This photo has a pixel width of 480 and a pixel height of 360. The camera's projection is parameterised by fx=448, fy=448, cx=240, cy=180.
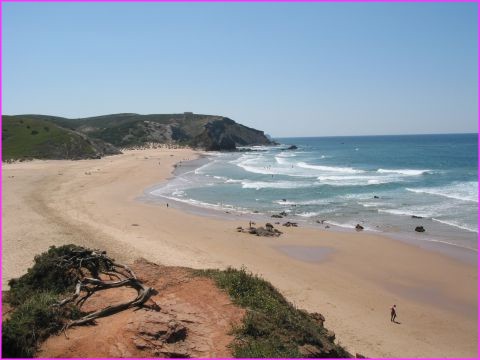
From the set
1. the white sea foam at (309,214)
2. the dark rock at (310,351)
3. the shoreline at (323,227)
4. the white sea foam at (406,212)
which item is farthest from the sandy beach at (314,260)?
the white sea foam at (406,212)

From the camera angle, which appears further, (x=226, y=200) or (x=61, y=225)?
(x=226, y=200)

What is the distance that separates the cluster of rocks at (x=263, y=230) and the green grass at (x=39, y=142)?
181 feet

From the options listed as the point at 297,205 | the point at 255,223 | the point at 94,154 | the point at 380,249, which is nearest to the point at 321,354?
the point at 380,249

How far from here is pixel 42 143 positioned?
3189 inches

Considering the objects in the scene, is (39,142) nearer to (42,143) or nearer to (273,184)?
(42,143)

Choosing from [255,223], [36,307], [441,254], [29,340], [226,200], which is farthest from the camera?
[226,200]

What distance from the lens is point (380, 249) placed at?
2591cm

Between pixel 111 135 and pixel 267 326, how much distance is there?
131 m

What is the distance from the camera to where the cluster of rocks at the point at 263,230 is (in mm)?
28483

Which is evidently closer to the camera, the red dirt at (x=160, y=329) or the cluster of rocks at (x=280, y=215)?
the red dirt at (x=160, y=329)

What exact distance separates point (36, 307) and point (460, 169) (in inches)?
2716

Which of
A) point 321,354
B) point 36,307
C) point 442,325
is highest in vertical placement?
point 36,307

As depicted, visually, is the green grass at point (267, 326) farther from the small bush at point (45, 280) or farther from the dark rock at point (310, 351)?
the small bush at point (45, 280)

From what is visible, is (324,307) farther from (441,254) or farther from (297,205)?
(297,205)
